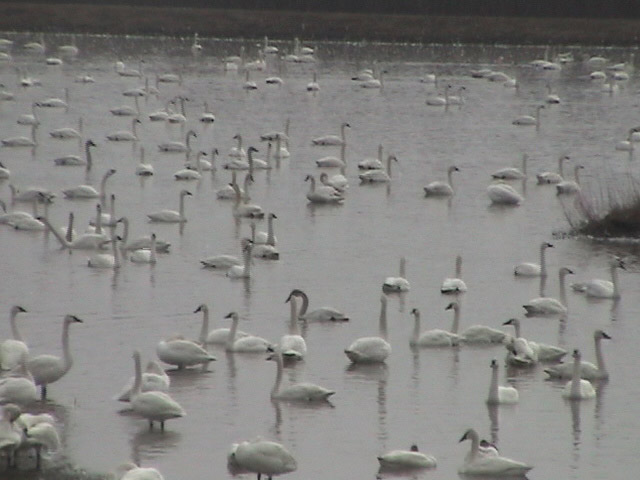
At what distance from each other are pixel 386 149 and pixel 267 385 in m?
19.2

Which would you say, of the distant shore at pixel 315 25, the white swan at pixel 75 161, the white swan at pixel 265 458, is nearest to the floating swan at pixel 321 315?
the white swan at pixel 265 458

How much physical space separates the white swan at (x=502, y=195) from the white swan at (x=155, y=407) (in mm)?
14445

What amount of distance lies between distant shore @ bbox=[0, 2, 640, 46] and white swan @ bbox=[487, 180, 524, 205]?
29448 millimetres

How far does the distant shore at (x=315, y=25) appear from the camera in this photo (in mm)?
58406

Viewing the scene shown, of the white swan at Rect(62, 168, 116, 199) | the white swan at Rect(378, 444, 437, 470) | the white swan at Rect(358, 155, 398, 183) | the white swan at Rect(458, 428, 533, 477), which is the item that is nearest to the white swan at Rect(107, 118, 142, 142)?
the white swan at Rect(358, 155, 398, 183)

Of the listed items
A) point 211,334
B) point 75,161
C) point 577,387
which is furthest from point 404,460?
point 75,161

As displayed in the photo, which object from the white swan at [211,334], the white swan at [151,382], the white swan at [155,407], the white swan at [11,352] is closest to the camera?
the white swan at [155,407]

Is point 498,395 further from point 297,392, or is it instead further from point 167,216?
point 167,216

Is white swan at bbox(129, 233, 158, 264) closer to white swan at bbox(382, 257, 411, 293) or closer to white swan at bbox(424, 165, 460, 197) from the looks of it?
white swan at bbox(382, 257, 411, 293)

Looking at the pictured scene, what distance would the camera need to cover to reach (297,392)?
51.6 ft

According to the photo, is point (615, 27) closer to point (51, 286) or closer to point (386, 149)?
point (386, 149)

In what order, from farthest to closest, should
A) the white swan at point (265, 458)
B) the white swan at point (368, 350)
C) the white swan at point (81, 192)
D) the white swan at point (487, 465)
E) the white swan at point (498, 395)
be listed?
the white swan at point (81, 192) → the white swan at point (368, 350) → the white swan at point (498, 395) → the white swan at point (487, 465) → the white swan at point (265, 458)

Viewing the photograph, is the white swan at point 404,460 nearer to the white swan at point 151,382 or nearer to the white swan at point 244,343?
the white swan at point 151,382

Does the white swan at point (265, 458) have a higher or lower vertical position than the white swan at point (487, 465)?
lower
